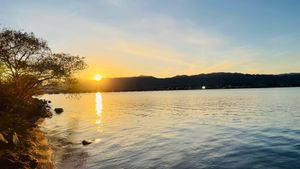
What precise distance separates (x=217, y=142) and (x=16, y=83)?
41082mm

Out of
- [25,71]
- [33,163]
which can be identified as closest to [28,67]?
[25,71]

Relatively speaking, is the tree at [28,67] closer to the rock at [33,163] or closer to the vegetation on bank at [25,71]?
the vegetation on bank at [25,71]

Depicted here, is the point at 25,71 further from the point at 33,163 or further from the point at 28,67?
the point at 33,163

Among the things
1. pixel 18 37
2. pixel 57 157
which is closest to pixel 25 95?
pixel 18 37

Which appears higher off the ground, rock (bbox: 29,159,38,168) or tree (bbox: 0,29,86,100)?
tree (bbox: 0,29,86,100)

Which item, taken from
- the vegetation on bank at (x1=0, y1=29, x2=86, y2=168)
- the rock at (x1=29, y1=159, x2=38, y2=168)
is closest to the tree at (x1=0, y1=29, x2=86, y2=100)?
the vegetation on bank at (x1=0, y1=29, x2=86, y2=168)

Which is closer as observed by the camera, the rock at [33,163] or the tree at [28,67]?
the rock at [33,163]

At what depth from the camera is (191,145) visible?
40.3 m

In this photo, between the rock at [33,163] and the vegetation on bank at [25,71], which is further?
the vegetation on bank at [25,71]

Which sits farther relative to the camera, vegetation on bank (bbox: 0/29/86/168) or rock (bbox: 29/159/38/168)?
vegetation on bank (bbox: 0/29/86/168)

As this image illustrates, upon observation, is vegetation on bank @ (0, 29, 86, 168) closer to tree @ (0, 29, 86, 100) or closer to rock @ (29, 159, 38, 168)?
tree @ (0, 29, 86, 100)

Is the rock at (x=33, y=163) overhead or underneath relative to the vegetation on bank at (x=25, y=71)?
underneath

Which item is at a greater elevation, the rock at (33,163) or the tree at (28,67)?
the tree at (28,67)

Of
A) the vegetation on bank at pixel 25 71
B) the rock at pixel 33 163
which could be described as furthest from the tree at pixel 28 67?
the rock at pixel 33 163
